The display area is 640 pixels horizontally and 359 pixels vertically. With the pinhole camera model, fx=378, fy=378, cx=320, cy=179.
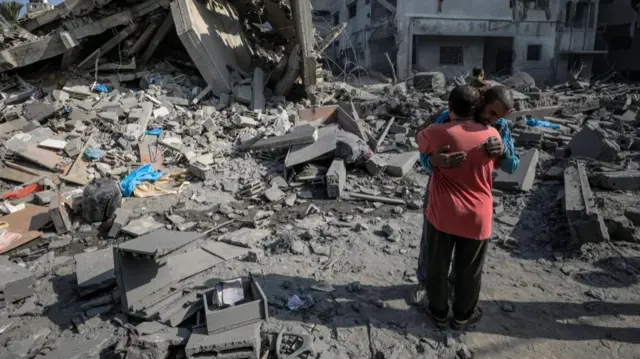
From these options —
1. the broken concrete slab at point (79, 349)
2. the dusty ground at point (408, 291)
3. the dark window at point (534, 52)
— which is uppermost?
the dark window at point (534, 52)

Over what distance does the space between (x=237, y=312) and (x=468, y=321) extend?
1814 mm

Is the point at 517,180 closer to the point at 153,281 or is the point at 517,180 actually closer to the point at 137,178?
the point at 153,281

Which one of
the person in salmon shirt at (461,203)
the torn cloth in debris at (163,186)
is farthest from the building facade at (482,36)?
the person in salmon shirt at (461,203)

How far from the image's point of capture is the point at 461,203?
8.41 feet

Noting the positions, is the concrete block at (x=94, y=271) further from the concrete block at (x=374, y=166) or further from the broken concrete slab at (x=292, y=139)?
the concrete block at (x=374, y=166)

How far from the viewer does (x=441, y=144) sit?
2496 mm

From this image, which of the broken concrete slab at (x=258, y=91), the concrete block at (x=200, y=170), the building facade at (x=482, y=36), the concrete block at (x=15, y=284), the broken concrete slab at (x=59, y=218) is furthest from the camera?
the building facade at (x=482, y=36)

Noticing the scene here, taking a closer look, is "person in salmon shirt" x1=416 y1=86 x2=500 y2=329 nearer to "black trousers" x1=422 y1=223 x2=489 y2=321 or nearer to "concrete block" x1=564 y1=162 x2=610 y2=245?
"black trousers" x1=422 y1=223 x2=489 y2=321

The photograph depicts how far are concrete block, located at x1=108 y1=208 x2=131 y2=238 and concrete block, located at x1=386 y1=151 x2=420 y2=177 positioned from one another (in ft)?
13.8

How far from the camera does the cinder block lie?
2.78m

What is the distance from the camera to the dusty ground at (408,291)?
114 inches

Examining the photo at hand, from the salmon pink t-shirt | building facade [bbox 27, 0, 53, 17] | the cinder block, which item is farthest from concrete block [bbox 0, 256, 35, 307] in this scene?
building facade [bbox 27, 0, 53, 17]

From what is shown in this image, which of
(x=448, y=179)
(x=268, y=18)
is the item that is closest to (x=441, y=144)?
(x=448, y=179)

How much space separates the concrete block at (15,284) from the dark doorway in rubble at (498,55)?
24913 mm
